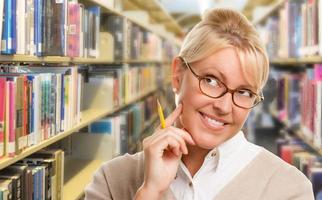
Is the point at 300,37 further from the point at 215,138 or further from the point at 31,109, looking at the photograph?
the point at 215,138

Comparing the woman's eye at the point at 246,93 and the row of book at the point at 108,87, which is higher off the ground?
the woman's eye at the point at 246,93

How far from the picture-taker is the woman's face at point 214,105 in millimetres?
1121

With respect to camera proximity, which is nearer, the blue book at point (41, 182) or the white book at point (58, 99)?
the blue book at point (41, 182)

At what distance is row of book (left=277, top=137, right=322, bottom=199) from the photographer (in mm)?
2453

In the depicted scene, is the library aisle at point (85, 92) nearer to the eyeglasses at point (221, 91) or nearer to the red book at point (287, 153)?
the red book at point (287, 153)

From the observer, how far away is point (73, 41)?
246 cm

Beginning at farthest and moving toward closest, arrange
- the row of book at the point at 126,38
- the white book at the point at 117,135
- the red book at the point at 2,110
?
the row of book at the point at 126,38 < the white book at the point at 117,135 < the red book at the point at 2,110

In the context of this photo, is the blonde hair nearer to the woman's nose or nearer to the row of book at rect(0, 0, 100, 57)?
the woman's nose

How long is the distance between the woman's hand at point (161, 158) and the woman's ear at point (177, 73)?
0.16 metres

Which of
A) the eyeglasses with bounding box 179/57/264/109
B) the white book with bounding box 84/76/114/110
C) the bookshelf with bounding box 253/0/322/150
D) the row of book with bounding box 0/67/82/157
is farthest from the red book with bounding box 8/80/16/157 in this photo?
the white book with bounding box 84/76/114/110

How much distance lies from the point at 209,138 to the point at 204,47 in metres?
0.24

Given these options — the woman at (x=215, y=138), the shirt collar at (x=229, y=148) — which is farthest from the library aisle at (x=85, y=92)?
the shirt collar at (x=229, y=148)

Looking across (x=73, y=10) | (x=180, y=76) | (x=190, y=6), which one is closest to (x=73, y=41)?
(x=73, y=10)

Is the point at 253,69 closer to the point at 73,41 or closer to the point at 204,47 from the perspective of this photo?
the point at 204,47
